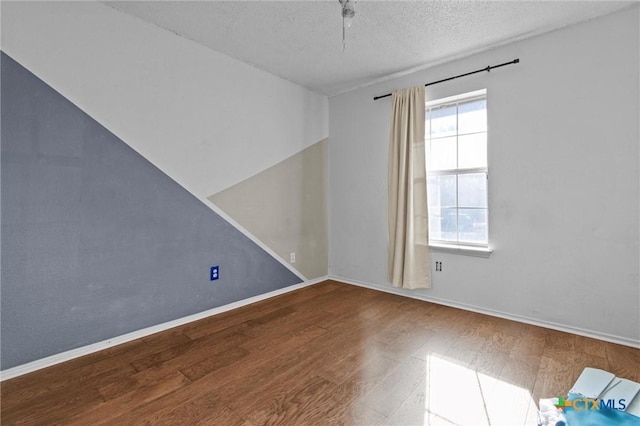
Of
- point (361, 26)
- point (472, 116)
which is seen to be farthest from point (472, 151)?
point (361, 26)

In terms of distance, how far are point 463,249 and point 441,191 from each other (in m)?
0.68

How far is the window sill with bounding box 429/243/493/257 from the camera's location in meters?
2.95

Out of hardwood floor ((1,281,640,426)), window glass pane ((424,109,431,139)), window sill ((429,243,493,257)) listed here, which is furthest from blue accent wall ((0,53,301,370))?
window glass pane ((424,109,431,139))

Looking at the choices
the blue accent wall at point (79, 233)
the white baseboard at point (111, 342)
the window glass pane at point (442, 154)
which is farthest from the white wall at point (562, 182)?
the blue accent wall at point (79, 233)

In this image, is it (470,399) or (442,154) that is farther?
(442,154)

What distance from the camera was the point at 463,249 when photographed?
3076 mm

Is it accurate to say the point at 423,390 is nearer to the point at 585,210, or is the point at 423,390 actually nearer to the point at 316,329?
the point at 316,329

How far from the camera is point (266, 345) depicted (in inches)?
90.4

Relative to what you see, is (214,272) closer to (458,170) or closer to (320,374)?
(320,374)

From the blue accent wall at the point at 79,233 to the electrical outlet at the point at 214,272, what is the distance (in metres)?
0.09

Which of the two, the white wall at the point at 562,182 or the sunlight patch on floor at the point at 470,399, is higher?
the white wall at the point at 562,182

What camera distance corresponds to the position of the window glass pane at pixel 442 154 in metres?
3.28

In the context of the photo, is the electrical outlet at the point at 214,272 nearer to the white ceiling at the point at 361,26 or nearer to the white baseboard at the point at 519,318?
the white baseboard at the point at 519,318

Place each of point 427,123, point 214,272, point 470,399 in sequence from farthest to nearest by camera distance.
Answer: point 427,123 < point 214,272 < point 470,399
